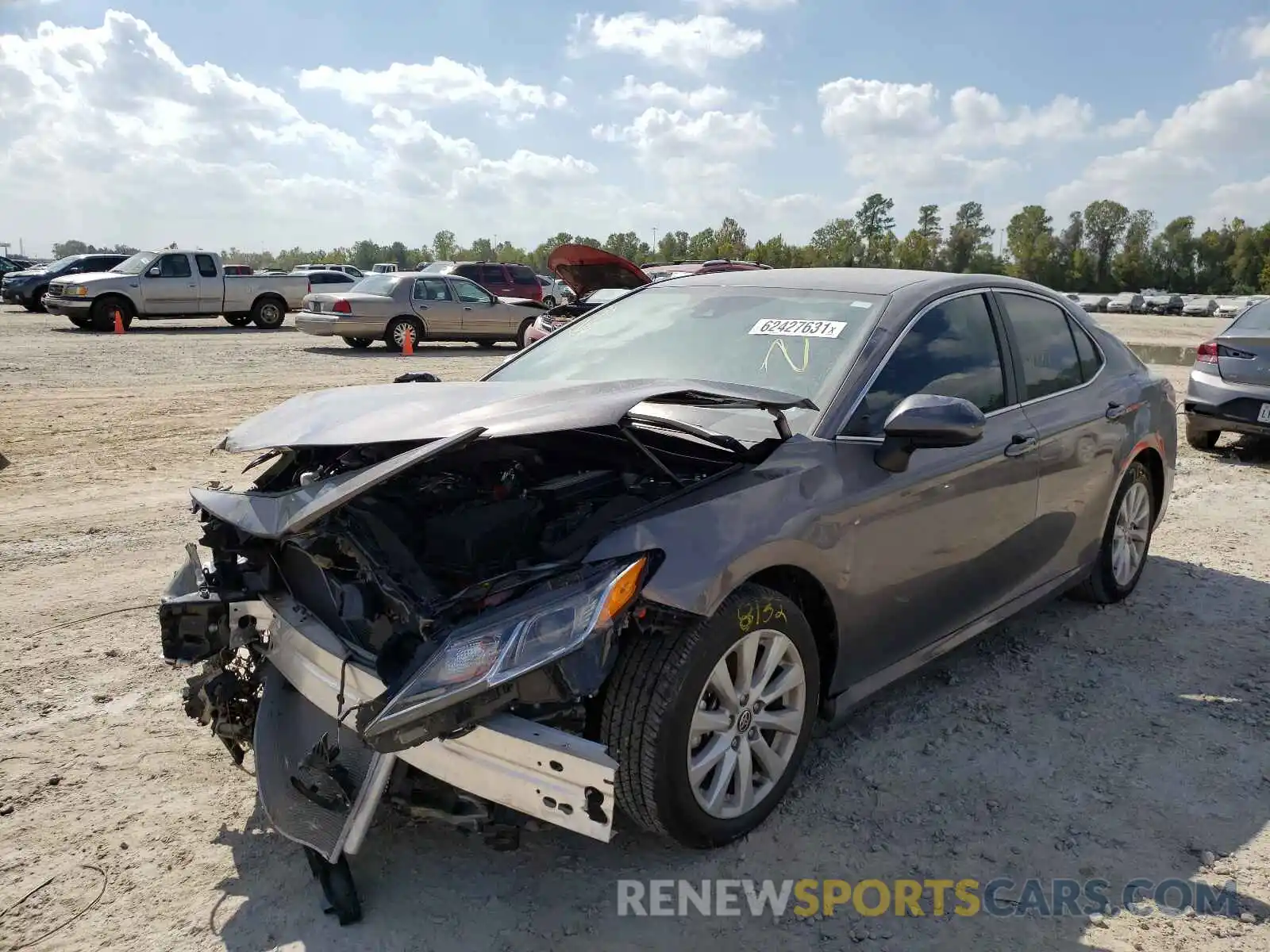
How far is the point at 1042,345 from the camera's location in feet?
14.1

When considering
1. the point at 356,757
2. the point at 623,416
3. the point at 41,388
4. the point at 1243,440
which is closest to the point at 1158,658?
the point at 623,416

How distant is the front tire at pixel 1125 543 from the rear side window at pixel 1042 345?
0.74 meters

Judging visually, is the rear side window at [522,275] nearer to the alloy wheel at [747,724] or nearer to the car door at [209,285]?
the car door at [209,285]

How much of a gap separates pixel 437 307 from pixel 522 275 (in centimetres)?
787

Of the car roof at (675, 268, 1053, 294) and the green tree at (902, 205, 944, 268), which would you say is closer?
the car roof at (675, 268, 1053, 294)

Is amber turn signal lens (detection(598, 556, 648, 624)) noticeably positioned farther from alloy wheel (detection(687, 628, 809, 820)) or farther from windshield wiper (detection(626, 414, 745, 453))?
windshield wiper (detection(626, 414, 745, 453))

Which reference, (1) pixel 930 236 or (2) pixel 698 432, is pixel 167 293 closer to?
(2) pixel 698 432

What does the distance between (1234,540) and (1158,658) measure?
244 cm

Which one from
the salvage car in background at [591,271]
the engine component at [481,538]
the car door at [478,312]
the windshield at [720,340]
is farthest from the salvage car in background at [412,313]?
the engine component at [481,538]

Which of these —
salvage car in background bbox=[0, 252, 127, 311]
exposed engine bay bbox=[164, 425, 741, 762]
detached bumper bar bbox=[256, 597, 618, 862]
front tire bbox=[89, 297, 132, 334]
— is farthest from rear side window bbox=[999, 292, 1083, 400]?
salvage car in background bbox=[0, 252, 127, 311]

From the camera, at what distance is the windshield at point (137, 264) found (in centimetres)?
2103

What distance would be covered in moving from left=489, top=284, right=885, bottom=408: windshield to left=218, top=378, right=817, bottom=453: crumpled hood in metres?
Answer: 0.30

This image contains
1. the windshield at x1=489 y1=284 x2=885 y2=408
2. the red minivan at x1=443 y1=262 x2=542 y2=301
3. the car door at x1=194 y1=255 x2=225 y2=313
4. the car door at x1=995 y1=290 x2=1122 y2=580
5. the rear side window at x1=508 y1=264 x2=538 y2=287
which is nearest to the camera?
the windshield at x1=489 y1=284 x2=885 y2=408

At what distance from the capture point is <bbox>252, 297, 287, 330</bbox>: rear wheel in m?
22.8
